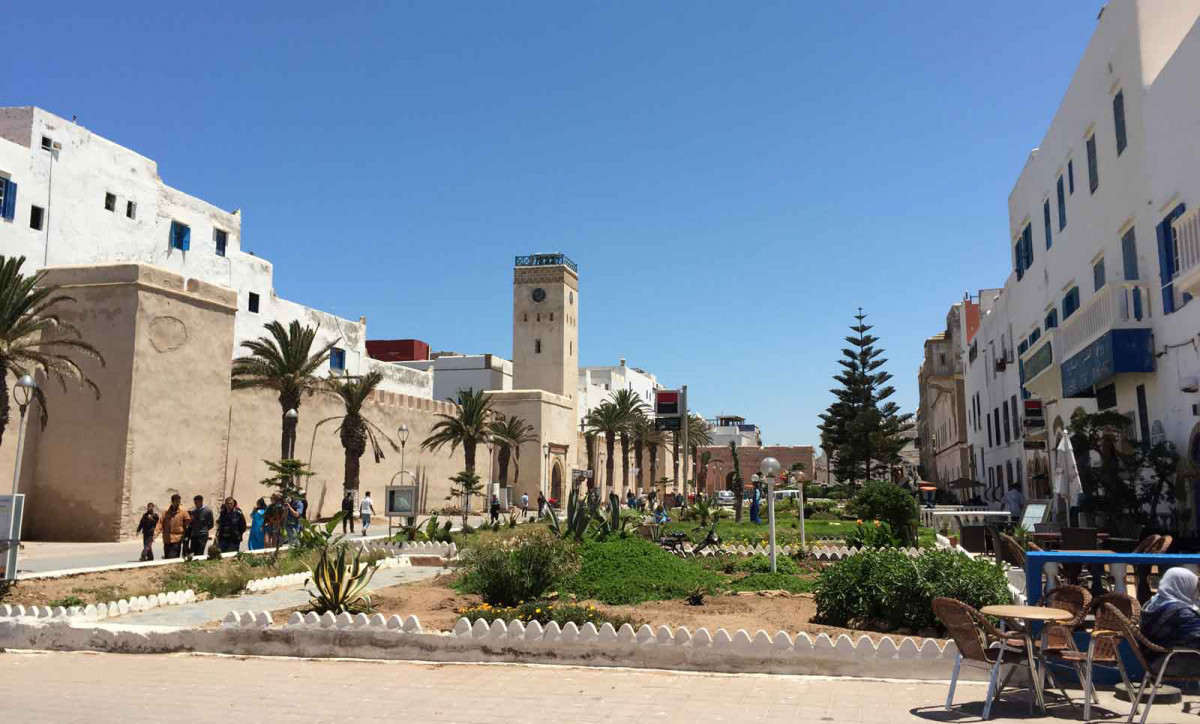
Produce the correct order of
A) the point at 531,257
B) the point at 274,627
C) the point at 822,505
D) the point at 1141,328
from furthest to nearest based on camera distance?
the point at 531,257, the point at 822,505, the point at 1141,328, the point at 274,627

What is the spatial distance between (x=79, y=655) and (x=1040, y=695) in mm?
8247

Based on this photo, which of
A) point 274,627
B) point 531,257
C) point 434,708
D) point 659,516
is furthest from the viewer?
point 531,257

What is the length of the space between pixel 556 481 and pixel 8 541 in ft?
127

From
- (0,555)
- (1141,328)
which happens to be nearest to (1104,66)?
(1141,328)

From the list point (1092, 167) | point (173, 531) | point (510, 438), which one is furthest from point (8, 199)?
point (1092, 167)

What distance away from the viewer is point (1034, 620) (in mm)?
5566

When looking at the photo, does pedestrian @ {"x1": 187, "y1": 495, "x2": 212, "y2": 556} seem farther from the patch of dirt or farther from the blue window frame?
the blue window frame

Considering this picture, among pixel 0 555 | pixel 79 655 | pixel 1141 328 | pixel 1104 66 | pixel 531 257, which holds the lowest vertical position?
pixel 79 655

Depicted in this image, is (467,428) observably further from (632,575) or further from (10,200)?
(632,575)

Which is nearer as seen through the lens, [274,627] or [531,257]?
[274,627]

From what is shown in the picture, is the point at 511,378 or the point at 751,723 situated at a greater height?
the point at 511,378

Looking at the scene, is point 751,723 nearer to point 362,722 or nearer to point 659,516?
point 362,722

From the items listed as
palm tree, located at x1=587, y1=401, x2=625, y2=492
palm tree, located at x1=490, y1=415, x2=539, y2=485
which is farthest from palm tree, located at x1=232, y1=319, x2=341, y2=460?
palm tree, located at x1=587, y1=401, x2=625, y2=492

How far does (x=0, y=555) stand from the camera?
10742 millimetres
